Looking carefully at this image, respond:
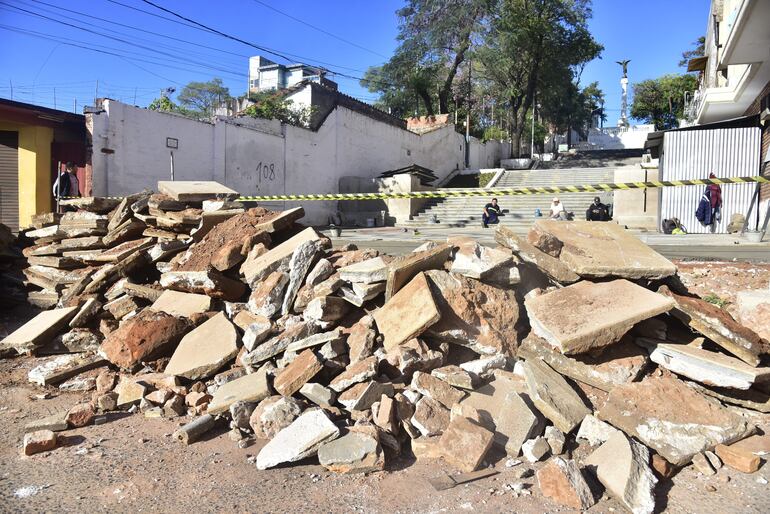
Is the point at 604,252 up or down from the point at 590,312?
up

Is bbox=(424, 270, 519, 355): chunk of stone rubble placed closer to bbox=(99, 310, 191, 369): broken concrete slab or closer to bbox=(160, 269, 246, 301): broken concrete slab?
bbox=(160, 269, 246, 301): broken concrete slab

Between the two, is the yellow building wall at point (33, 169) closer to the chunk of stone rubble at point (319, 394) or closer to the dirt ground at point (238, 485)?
the dirt ground at point (238, 485)

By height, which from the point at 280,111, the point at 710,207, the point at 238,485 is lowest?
the point at 238,485

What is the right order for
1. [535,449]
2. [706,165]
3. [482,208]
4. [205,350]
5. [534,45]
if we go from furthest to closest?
[534,45] → [482,208] → [706,165] → [205,350] → [535,449]

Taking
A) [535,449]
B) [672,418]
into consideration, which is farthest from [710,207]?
[535,449]

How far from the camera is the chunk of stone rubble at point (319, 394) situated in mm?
3342

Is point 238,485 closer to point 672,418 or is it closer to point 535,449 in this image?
point 535,449

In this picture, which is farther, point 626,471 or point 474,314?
point 474,314

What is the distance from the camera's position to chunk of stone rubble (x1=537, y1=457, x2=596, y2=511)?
2457 millimetres

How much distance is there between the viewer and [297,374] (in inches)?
137

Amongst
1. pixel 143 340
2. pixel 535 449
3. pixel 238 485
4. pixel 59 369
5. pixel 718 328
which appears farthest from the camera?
A: pixel 59 369

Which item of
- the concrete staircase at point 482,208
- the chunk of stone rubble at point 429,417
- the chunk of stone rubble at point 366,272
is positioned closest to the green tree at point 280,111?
the concrete staircase at point 482,208

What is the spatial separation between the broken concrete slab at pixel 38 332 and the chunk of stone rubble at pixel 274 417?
3.13 meters

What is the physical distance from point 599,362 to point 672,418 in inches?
22.3
